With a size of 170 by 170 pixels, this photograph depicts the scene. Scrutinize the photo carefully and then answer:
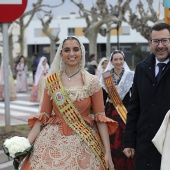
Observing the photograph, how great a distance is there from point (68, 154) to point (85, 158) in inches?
5.1

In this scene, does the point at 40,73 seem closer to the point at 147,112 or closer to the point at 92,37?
the point at 147,112

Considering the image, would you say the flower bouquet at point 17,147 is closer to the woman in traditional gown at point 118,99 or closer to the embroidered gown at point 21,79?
the woman in traditional gown at point 118,99

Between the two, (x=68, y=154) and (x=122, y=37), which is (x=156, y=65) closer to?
(x=68, y=154)

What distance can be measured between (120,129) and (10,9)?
3214 mm

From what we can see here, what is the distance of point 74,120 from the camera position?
382 cm

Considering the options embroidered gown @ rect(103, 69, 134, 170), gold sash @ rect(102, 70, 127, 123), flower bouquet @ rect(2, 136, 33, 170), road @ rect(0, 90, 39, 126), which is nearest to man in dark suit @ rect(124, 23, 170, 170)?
flower bouquet @ rect(2, 136, 33, 170)

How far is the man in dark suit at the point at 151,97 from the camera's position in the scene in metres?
3.35

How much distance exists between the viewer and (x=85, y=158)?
146 inches

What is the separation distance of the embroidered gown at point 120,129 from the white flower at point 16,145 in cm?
211

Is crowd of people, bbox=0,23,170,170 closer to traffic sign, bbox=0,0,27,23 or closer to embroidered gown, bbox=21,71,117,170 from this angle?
embroidered gown, bbox=21,71,117,170

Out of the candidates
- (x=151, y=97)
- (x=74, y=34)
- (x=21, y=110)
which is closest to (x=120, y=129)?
(x=151, y=97)

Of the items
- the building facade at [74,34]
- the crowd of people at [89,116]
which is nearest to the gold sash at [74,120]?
the crowd of people at [89,116]

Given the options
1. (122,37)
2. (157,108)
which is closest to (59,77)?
(157,108)

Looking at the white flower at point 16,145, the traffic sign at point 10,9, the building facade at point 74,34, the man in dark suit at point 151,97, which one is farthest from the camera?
the building facade at point 74,34
